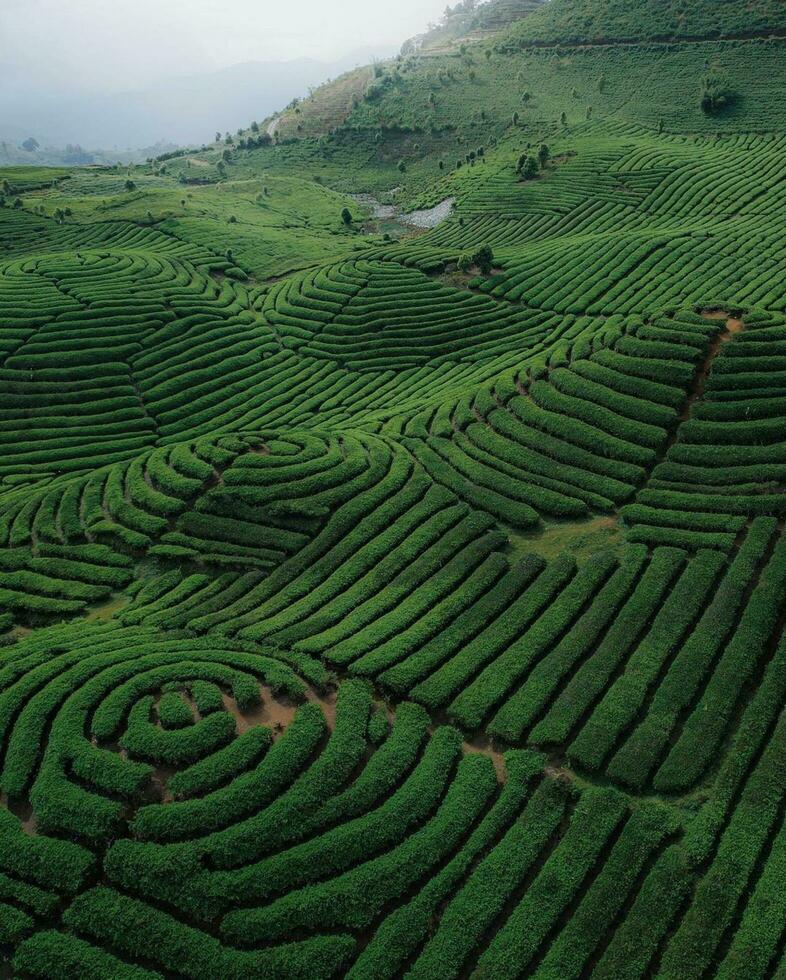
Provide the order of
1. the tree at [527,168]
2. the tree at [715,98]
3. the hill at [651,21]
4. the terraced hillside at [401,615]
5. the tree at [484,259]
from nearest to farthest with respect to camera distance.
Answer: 1. the terraced hillside at [401,615]
2. the tree at [484,259]
3. the tree at [527,168]
4. the tree at [715,98]
5. the hill at [651,21]

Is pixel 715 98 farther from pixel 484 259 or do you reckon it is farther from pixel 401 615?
pixel 401 615

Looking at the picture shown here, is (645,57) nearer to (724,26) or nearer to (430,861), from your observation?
(724,26)

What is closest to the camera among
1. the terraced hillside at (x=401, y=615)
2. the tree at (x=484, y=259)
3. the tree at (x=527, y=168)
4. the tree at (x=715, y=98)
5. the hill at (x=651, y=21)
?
the terraced hillside at (x=401, y=615)

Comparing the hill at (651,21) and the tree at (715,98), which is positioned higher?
the hill at (651,21)

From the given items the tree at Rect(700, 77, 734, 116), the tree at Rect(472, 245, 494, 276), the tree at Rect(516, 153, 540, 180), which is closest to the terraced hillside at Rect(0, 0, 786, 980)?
the tree at Rect(472, 245, 494, 276)

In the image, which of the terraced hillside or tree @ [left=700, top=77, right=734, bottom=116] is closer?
the terraced hillside

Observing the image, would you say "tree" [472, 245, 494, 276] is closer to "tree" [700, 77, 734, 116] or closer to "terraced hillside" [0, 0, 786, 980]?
"terraced hillside" [0, 0, 786, 980]

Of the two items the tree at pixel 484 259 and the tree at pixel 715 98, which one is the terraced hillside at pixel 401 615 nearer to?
the tree at pixel 484 259

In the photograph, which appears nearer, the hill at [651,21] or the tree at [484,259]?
the tree at [484,259]

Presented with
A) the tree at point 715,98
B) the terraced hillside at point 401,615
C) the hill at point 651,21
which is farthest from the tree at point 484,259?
the hill at point 651,21
